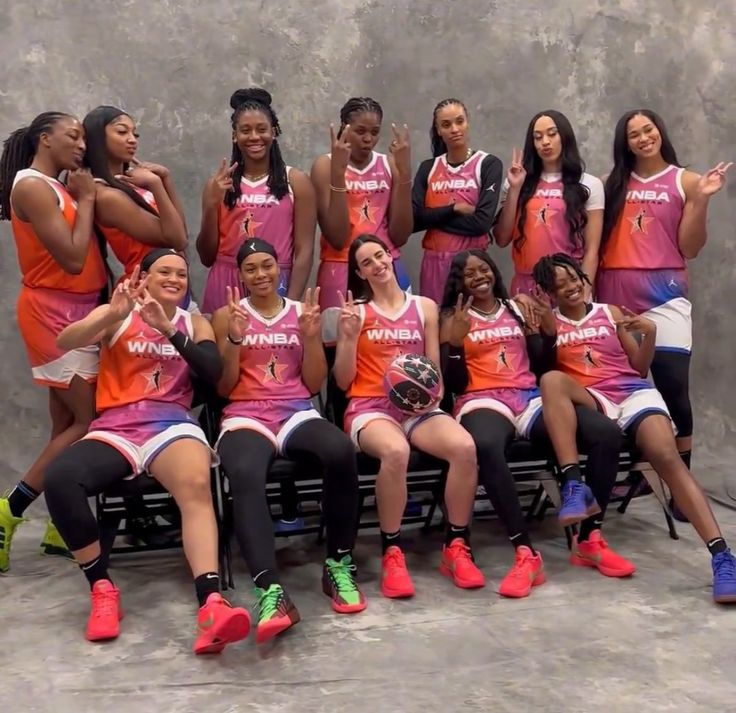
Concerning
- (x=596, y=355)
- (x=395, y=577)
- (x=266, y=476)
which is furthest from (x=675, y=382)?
(x=266, y=476)

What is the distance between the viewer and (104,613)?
281cm

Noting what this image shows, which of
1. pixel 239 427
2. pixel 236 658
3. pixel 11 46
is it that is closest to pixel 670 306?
pixel 239 427

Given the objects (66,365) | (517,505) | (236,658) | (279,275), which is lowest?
(236,658)

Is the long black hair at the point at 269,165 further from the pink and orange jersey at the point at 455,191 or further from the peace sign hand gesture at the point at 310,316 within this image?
the pink and orange jersey at the point at 455,191

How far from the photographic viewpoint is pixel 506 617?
288cm

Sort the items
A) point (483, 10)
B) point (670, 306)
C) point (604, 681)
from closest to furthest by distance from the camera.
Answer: point (604, 681) < point (670, 306) < point (483, 10)

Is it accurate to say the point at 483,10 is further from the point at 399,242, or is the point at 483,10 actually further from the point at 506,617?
the point at 506,617

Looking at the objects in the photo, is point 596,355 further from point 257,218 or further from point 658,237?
point 257,218

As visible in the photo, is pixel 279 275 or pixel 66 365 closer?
pixel 66 365

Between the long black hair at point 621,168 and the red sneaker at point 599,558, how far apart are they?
1.42 meters

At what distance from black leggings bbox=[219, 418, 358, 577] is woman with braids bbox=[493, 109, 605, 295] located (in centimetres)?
138

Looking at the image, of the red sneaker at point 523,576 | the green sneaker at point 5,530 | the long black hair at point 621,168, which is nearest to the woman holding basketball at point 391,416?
the red sneaker at point 523,576

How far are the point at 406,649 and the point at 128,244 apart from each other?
1.85 meters

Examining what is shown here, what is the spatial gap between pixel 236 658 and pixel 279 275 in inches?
61.6
